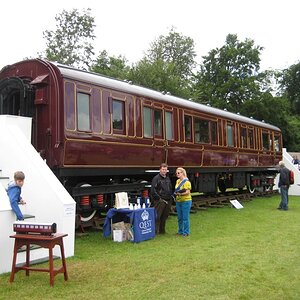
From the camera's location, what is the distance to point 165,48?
5256 centimetres

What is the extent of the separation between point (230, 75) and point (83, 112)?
40553 mm

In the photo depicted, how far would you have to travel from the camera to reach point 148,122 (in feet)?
41.6

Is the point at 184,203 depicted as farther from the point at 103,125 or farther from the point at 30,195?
the point at 30,195

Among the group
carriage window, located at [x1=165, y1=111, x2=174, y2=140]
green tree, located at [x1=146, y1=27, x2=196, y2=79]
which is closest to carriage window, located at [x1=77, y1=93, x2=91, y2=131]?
carriage window, located at [x1=165, y1=111, x2=174, y2=140]

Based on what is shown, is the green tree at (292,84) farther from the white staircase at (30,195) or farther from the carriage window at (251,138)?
the white staircase at (30,195)

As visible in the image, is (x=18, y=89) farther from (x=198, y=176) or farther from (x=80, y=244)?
(x=198, y=176)

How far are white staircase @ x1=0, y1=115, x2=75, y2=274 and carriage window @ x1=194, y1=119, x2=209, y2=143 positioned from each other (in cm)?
737

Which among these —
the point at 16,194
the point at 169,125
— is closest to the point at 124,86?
the point at 169,125

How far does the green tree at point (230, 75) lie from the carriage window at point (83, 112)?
3605 centimetres

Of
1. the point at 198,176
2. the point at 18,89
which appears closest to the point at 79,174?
the point at 18,89

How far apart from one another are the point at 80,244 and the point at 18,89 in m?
4.01

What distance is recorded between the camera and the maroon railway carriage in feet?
32.4

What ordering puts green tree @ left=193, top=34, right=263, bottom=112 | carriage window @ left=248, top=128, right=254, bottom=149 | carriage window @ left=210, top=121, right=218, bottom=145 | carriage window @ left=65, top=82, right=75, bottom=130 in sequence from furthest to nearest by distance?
green tree @ left=193, top=34, right=263, bottom=112 → carriage window @ left=248, top=128, right=254, bottom=149 → carriage window @ left=210, top=121, right=218, bottom=145 → carriage window @ left=65, top=82, right=75, bottom=130

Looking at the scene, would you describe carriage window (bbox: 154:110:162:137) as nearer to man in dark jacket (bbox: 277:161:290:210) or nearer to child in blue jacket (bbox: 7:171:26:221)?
man in dark jacket (bbox: 277:161:290:210)
